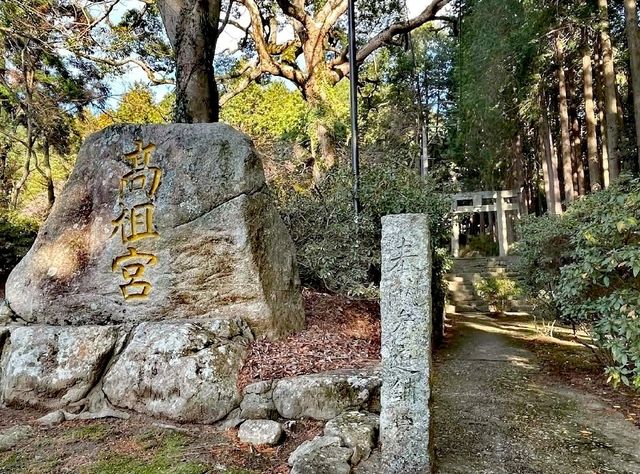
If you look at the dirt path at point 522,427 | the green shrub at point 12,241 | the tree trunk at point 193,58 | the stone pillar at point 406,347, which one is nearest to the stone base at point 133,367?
the stone pillar at point 406,347

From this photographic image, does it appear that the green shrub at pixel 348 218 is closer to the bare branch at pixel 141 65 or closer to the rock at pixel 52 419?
the rock at pixel 52 419

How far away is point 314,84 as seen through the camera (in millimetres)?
9500

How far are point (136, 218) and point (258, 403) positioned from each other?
6.17 feet

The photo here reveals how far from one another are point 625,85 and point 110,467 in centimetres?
1535

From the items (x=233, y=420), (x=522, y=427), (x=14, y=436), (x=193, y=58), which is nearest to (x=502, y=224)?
(x=193, y=58)

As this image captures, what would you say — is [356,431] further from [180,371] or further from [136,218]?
[136,218]

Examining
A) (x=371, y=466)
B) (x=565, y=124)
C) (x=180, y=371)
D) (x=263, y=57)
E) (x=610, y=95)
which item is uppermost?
(x=263, y=57)

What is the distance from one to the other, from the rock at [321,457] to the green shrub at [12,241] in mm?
7787

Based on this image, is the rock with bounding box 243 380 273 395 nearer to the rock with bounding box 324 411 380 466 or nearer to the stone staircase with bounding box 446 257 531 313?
the rock with bounding box 324 411 380 466

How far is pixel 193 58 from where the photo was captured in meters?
4.88

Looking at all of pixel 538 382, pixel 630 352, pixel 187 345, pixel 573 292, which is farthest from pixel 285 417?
pixel 538 382

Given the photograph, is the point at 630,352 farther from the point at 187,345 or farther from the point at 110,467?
the point at 110,467

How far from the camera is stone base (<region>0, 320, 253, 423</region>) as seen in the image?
2.96m

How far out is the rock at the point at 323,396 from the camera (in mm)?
2809
